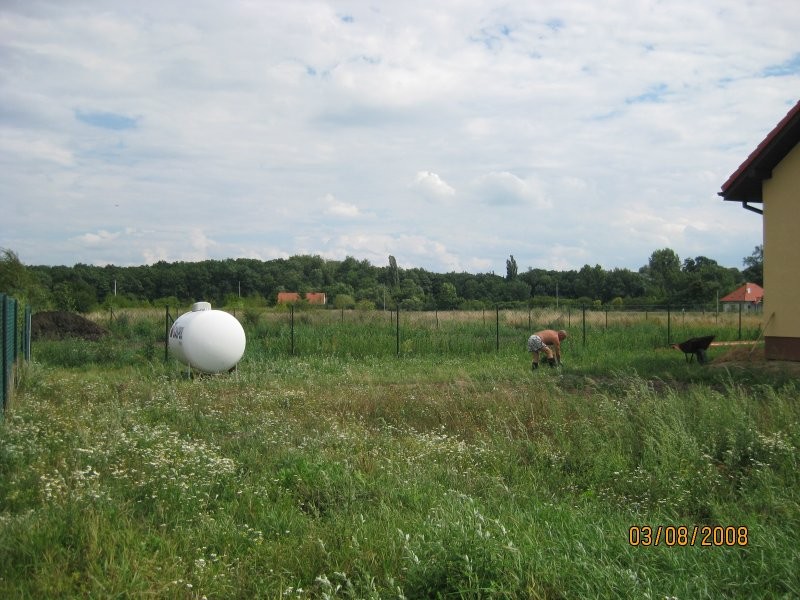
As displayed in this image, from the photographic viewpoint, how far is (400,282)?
7512 centimetres

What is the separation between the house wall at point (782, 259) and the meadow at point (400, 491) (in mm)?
2182

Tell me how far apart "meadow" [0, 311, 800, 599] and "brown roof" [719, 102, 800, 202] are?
15.4 ft

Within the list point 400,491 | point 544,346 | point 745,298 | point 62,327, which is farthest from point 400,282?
point 400,491

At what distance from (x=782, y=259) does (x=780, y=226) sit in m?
0.70

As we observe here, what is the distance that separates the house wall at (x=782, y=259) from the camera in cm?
1384

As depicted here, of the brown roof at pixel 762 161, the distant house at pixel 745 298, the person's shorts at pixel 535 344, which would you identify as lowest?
the person's shorts at pixel 535 344

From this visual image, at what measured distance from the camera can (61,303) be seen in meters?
33.5

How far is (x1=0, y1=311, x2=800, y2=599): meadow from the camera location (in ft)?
13.4

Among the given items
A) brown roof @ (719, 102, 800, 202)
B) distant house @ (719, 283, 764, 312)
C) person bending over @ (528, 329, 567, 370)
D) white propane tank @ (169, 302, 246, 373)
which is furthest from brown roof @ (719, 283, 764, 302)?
white propane tank @ (169, 302, 246, 373)

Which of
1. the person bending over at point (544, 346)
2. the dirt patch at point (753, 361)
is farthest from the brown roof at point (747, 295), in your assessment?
the person bending over at point (544, 346)

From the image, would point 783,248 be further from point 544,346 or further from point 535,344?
point 535,344

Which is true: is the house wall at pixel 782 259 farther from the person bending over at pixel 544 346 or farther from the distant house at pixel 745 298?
the distant house at pixel 745 298

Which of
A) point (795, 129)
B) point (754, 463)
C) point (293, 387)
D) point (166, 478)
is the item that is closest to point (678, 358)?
point (795, 129)

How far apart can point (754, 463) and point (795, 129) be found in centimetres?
975
